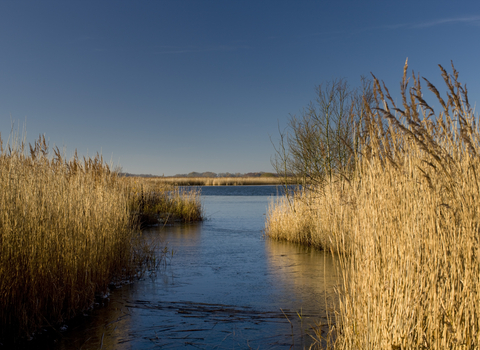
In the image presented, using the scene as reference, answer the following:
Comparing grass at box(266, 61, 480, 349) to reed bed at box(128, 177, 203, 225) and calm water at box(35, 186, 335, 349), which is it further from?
reed bed at box(128, 177, 203, 225)

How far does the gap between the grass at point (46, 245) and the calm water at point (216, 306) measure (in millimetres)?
341

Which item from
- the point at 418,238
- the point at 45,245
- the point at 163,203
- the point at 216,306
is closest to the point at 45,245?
the point at 45,245

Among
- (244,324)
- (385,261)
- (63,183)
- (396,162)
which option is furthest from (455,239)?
(63,183)

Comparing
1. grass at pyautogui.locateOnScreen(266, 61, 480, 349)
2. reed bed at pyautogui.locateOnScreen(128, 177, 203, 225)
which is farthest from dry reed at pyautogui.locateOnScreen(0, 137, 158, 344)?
reed bed at pyautogui.locateOnScreen(128, 177, 203, 225)

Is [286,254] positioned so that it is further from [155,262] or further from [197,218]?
[197,218]

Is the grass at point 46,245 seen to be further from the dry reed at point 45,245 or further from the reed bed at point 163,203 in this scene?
the reed bed at point 163,203

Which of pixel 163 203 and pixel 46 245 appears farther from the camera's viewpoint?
pixel 163 203

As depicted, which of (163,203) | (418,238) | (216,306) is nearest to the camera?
(418,238)

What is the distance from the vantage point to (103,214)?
17.3 feet

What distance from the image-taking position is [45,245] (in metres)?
3.82

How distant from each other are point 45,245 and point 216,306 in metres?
Answer: 2.14

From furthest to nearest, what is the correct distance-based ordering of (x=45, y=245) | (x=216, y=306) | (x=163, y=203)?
(x=163, y=203) → (x=216, y=306) → (x=45, y=245)

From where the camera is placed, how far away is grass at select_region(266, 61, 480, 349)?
7.27ft

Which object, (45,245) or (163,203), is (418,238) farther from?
(163,203)
